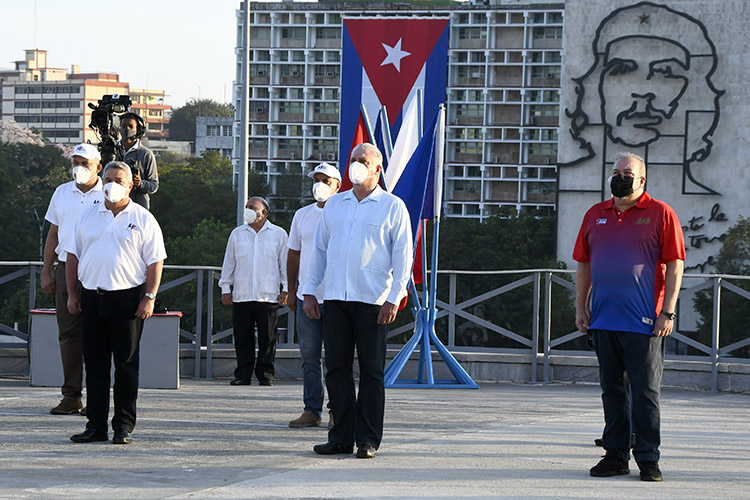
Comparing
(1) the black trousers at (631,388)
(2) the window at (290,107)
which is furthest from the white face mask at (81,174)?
(2) the window at (290,107)

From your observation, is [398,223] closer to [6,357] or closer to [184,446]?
[184,446]

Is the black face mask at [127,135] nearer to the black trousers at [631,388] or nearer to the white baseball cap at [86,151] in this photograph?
the white baseball cap at [86,151]

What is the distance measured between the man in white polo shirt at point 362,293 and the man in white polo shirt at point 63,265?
235 cm

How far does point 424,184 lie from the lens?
11617 mm

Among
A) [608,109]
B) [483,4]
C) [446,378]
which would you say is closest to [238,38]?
[483,4]

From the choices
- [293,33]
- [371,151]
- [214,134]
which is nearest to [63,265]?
[371,151]

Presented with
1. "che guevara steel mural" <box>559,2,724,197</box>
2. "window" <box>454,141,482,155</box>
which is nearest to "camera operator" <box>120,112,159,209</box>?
"che guevara steel mural" <box>559,2,724,197</box>

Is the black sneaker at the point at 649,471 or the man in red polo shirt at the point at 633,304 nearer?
the black sneaker at the point at 649,471

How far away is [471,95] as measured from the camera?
148250mm

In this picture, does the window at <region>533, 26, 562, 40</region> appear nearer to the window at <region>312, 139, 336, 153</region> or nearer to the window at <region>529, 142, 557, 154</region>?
the window at <region>529, 142, 557, 154</region>

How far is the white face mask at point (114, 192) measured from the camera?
782 centimetres

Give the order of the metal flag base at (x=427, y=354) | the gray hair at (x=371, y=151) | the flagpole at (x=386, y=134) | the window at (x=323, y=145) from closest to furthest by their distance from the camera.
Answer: the gray hair at (x=371, y=151) < the flagpole at (x=386, y=134) < the metal flag base at (x=427, y=354) < the window at (x=323, y=145)

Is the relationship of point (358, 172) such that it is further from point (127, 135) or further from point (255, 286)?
point (255, 286)

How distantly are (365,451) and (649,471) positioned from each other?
61.9 inches
